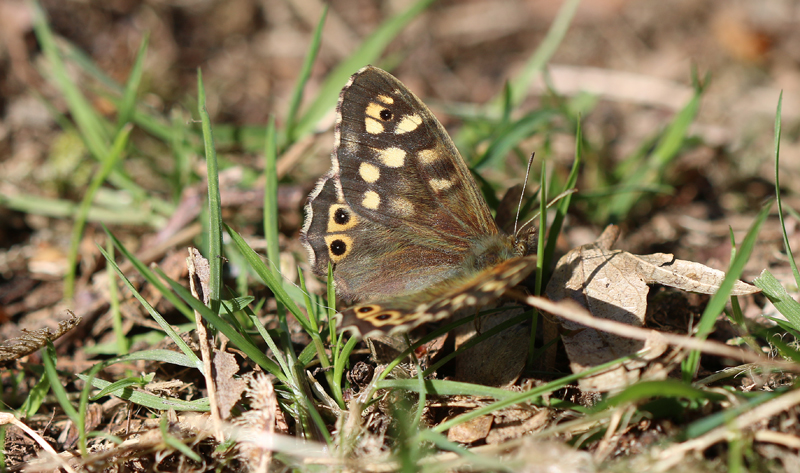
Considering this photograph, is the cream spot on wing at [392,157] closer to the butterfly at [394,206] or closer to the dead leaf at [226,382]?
the butterfly at [394,206]

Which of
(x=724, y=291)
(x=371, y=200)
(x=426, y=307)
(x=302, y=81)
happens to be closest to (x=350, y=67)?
(x=302, y=81)

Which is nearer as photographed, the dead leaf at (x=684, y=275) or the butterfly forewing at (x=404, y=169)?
the dead leaf at (x=684, y=275)

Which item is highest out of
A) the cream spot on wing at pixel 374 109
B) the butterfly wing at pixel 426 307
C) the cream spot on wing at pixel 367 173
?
the cream spot on wing at pixel 374 109

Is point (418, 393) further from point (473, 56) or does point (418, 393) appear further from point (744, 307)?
point (473, 56)

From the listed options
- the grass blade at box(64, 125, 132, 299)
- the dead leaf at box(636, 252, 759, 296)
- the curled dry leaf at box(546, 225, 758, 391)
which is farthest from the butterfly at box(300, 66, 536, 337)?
the grass blade at box(64, 125, 132, 299)

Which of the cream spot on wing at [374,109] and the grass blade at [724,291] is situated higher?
the cream spot on wing at [374,109]

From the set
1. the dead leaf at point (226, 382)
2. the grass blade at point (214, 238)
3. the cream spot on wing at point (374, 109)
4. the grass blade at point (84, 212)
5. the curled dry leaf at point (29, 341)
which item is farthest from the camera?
the grass blade at point (84, 212)

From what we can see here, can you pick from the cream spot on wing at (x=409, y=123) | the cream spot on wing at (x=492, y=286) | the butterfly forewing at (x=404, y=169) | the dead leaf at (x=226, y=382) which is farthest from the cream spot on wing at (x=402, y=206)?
the dead leaf at (x=226, y=382)

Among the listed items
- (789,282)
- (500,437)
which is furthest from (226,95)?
(789,282)

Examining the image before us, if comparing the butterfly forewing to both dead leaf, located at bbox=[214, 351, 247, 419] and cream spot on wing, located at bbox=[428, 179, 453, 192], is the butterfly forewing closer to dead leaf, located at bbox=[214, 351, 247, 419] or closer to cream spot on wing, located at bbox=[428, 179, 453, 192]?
cream spot on wing, located at bbox=[428, 179, 453, 192]
